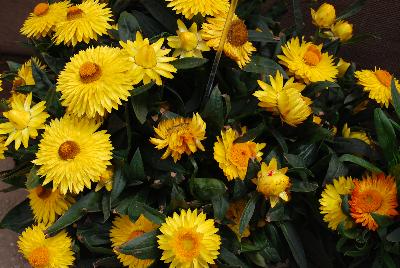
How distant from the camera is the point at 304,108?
1.02 m

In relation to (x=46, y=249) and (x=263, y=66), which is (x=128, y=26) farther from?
(x=46, y=249)

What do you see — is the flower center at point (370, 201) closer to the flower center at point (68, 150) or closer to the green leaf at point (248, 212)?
the green leaf at point (248, 212)

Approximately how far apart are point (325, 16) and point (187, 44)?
0.40 m

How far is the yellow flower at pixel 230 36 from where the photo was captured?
107 centimetres

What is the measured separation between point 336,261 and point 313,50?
489 millimetres

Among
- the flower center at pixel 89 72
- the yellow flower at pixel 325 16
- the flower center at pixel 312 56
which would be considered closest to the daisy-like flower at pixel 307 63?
the flower center at pixel 312 56

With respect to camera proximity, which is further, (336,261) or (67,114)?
(336,261)

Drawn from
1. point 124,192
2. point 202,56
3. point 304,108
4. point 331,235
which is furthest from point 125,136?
point 331,235

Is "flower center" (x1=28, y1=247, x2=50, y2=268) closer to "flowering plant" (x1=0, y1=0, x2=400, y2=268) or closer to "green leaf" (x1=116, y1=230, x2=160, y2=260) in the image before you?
"flowering plant" (x1=0, y1=0, x2=400, y2=268)

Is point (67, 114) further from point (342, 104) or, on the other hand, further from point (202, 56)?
point (342, 104)

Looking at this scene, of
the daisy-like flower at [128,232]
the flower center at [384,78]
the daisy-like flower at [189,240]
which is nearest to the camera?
the daisy-like flower at [189,240]

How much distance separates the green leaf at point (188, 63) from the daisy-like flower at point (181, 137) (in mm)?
106

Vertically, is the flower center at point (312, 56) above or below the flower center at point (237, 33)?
below

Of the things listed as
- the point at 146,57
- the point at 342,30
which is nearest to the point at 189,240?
the point at 146,57
